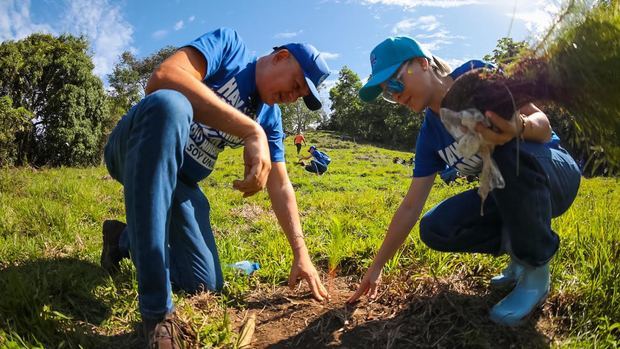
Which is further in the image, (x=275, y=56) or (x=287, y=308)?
(x=275, y=56)

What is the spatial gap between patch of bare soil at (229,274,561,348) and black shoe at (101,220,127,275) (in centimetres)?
87

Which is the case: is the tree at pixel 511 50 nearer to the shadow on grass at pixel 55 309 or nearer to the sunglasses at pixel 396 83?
the sunglasses at pixel 396 83

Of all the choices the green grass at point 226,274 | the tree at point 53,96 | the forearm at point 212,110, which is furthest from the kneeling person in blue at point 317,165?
the forearm at point 212,110

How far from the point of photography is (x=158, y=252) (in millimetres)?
1580

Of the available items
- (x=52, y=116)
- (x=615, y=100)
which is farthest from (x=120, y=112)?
(x=615, y=100)

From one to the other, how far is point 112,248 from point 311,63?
64.8 inches

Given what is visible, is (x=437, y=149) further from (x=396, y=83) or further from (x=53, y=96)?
(x=53, y=96)

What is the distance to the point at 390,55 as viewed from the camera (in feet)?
7.17

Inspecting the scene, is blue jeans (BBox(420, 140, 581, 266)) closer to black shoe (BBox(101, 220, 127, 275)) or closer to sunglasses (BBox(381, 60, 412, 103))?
sunglasses (BBox(381, 60, 412, 103))

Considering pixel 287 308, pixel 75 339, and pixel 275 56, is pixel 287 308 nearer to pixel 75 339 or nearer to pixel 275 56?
pixel 75 339

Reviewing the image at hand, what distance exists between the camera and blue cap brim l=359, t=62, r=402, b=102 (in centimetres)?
215

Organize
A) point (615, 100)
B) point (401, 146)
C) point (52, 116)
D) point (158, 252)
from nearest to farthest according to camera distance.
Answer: point (615, 100)
point (158, 252)
point (52, 116)
point (401, 146)

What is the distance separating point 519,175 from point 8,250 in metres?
3.06

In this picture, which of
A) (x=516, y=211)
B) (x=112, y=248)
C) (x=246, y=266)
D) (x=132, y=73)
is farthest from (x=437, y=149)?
(x=132, y=73)
